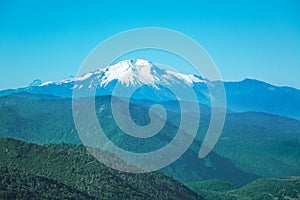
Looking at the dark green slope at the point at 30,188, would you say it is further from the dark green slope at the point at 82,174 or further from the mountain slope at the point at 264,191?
the mountain slope at the point at 264,191

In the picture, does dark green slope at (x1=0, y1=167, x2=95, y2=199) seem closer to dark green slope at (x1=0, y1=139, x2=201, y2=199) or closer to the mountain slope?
dark green slope at (x1=0, y1=139, x2=201, y2=199)

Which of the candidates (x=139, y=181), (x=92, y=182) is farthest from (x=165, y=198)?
(x=92, y=182)

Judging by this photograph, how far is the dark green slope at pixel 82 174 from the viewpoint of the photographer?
4943 inches

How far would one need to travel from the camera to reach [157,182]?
145750mm

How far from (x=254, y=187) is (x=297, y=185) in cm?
1443

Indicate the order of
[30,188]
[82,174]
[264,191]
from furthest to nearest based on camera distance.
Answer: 1. [264,191]
2. [82,174]
3. [30,188]

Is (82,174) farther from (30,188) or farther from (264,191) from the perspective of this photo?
(264,191)

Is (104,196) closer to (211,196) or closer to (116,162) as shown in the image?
(116,162)

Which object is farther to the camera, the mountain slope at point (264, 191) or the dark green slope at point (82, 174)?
the mountain slope at point (264, 191)

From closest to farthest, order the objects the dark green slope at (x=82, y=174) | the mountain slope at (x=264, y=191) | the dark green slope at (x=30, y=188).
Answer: the dark green slope at (x=30, y=188) < the dark green slope at (x=82, y=174) < the mountain slope at (x=264, y=191)

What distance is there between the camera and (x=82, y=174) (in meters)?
132

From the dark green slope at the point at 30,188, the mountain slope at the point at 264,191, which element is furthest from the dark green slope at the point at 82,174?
the mountain slope at the point at 264,191

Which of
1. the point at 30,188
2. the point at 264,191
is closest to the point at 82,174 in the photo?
the point at 30,188

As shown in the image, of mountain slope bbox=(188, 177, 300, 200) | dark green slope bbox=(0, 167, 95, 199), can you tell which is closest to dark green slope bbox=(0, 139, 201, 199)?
dark green slope bbox=(0, 167, 95, 199)
